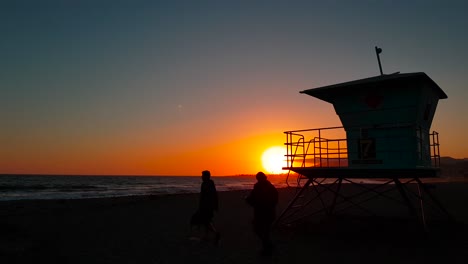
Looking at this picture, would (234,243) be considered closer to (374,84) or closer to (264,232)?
(264,232)

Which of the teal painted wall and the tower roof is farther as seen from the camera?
the teal painted wall

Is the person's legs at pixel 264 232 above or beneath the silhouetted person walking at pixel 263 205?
beneath

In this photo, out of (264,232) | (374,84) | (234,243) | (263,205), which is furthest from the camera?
(374,84)

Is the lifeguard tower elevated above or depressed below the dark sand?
A: above

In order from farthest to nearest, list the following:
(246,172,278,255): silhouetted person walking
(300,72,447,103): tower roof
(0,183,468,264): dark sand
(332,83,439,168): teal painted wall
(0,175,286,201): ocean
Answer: (0,175,286,201): ocean → (332,83,439,168): teal painted wall → (300,72,447,103): tower roof → (0,183,468,264): dark sand → (246,172,278,255): silhouetted person walking

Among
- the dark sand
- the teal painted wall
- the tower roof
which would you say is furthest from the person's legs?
the tower roof

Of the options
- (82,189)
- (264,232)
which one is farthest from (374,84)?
(82,189)

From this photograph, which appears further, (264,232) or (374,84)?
(374,84)

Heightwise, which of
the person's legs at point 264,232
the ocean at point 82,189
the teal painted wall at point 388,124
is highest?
the teal painted wall at point 388,124

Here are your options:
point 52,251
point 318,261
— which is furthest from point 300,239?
point 52,251

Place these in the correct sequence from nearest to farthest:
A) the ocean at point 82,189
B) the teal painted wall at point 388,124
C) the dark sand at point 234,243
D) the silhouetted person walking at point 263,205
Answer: the silhouetted person walking at point 263,205 < the dark sand at point 234,243 < the teal painted wall at point 388,124 < the ocean at point 82,189

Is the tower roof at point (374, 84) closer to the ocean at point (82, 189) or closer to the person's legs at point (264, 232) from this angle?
the person's legs at point (264, 232)

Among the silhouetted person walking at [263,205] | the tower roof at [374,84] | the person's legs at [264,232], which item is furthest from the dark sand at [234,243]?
the tower roof at [374,84]

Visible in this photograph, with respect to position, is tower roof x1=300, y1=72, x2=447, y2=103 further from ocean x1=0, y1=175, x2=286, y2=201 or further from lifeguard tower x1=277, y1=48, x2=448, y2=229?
ocean x1=0, y1=175, x2=286, y2=201
